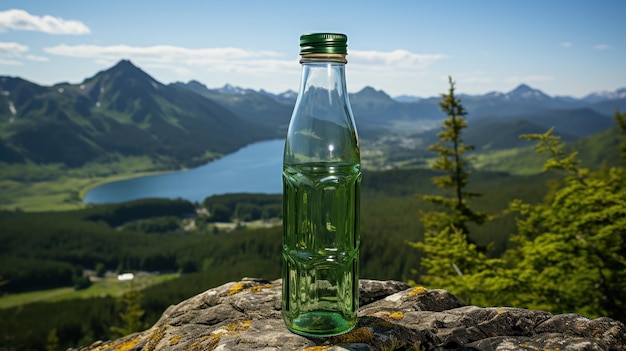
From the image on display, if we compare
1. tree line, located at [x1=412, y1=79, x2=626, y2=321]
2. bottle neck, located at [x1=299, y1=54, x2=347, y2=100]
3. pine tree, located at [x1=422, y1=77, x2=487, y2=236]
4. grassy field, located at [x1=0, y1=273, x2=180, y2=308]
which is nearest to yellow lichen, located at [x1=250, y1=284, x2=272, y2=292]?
bottle neck, located at [x1=299, y1=54, x2=347, y2=100]

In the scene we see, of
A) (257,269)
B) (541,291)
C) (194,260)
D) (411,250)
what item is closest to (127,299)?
(541,291)

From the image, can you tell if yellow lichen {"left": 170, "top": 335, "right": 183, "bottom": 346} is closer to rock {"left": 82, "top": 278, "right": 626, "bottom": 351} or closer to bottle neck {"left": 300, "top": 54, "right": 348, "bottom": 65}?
rock {"left": 82, "top": 278, "right": 626, "bottom": 351}

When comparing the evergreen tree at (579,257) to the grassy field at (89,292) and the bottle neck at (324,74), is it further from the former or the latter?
the grassy field at (89,292)

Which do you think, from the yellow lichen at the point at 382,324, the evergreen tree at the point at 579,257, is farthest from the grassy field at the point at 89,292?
the yellow lichen at the point at 382,324

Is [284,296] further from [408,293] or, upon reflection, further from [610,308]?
[610,308]

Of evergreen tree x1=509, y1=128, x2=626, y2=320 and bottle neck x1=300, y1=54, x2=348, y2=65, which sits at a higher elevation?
bottle neck x1=300, y1=54, x2=348, y2=65

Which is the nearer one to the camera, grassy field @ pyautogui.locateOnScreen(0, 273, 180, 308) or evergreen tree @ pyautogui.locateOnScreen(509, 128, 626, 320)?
evergreen tree @ pyautogui.locateOnScreen(509, 128, 626, 320)

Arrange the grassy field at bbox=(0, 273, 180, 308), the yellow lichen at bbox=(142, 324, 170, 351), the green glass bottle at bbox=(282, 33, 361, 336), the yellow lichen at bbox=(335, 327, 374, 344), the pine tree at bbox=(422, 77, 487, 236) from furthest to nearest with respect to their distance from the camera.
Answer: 1. the grassy field at bbox=(0, 273, 180, 308)
2. the pine tree at bbox=(422, 77, 487, 236)
3. the yellow lichen at bbox=(142, 324, 170, 351)
4. the green glass bottle at bbox=(282, 33, 361, 336)
5. the yellow lichen at bbox=(335, 327, 374, 344)
